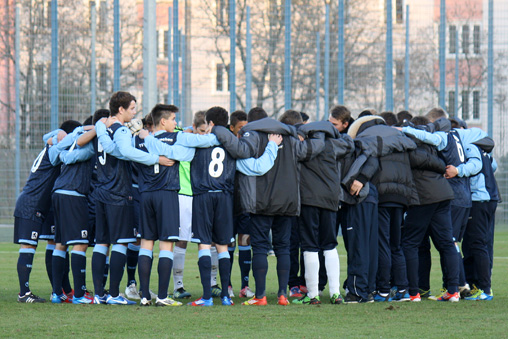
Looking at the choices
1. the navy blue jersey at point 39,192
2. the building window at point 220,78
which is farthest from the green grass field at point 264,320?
the building window at point 220,78

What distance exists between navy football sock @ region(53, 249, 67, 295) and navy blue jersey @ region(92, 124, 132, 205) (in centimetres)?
80

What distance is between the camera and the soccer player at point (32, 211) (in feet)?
29.8

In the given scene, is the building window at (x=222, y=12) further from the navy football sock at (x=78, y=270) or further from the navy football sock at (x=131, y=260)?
the navy football sock at (x=78, y=270)

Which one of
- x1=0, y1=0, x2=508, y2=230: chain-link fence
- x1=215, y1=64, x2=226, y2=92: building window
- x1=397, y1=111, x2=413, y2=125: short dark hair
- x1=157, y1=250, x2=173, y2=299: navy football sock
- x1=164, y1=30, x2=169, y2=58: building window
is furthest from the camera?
x1=164, y1=30, x2=169, y2=58: building window

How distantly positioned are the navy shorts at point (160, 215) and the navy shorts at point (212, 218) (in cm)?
20

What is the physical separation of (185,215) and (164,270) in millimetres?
601

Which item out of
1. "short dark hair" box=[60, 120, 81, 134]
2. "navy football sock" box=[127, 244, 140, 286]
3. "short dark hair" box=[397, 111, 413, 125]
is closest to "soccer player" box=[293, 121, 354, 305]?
"short dark hair" box=[397, 111, 413, 125]

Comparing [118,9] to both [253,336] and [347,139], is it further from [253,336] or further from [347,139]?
[253,336]

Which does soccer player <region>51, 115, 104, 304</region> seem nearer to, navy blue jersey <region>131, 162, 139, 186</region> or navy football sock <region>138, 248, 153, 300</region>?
navy blue jersey <region>131, 162, 139, 186</region>

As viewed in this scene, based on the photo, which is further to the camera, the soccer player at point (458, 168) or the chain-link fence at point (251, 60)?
the chain-link fence at point (251, 60)

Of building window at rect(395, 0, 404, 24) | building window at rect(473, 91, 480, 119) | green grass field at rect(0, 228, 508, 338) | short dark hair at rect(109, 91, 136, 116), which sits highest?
building window at rect(395, 0, 404, 24)

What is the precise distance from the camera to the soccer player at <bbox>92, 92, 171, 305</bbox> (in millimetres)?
8695

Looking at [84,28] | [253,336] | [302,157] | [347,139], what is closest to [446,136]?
[347,139]

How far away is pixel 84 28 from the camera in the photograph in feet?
61.7
